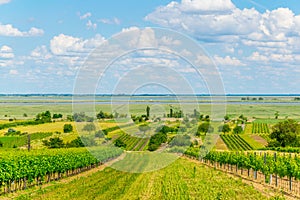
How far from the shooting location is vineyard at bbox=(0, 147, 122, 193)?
30.9m

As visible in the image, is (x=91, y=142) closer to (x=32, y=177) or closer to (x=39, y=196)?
(x=32, y=177)

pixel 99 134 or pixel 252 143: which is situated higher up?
pixel 99 134

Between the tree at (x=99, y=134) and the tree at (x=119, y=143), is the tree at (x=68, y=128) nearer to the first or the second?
the tree at (x=119, y=143)

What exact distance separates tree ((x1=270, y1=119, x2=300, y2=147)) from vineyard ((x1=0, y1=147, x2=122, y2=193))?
166 ft

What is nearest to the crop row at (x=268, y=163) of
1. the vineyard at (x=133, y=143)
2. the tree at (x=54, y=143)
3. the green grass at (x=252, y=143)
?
the vineyard at (x=133, y=143)

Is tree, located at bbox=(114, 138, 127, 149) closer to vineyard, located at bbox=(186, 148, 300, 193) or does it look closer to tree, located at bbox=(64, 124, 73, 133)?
vineyard, located at bbox=(186, 148, 300, 193)

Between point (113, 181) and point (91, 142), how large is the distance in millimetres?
25232

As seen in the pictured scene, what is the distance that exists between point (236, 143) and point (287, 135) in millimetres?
11816

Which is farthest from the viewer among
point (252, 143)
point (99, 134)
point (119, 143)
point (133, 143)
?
point (133, 143)

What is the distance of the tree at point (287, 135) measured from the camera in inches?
3521

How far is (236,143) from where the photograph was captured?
9800 centimetres

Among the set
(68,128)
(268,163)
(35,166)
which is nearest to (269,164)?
(268,163)

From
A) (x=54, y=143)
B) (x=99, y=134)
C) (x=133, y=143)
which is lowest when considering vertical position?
(x=133, y=143)

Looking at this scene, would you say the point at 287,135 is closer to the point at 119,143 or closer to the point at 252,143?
the point at 252,143
